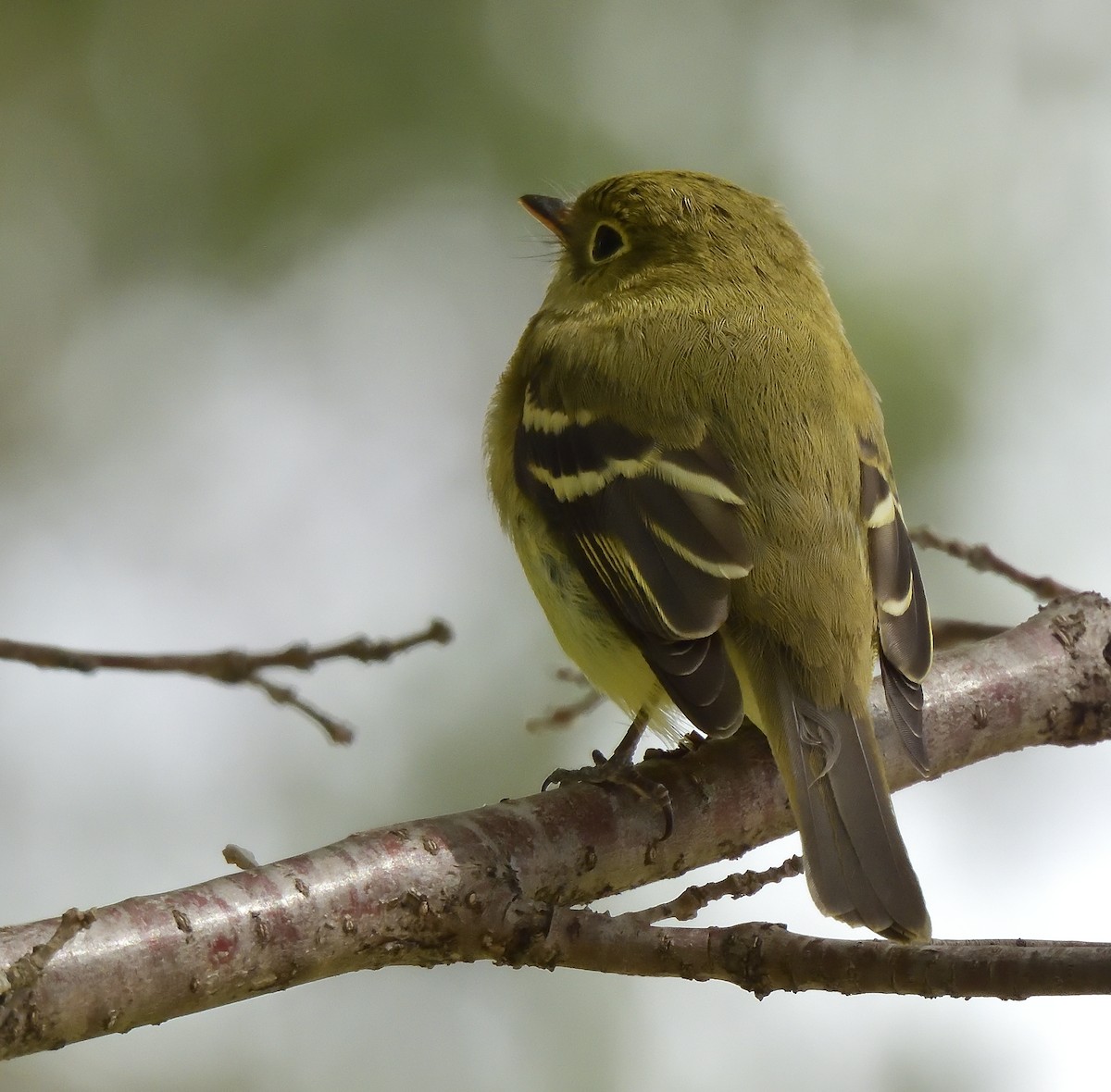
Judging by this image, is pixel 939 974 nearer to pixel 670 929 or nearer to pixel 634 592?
pixel 670 929

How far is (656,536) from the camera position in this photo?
12.3 ft

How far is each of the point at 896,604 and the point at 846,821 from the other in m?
0.73

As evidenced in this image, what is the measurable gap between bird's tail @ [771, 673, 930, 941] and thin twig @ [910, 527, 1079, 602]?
40.7 inches

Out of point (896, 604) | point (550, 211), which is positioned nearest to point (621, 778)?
point (896, 604)

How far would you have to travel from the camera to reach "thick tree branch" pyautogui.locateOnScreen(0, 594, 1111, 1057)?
7.56ft

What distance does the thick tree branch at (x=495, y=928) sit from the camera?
2.30 meters

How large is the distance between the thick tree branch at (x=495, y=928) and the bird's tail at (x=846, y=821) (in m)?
0.25

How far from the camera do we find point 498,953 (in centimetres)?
287

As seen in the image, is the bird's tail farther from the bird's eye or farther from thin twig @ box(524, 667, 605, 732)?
the bird's eye

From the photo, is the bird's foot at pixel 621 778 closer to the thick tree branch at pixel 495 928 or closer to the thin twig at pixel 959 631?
the thick tree branch at pixel 495 928

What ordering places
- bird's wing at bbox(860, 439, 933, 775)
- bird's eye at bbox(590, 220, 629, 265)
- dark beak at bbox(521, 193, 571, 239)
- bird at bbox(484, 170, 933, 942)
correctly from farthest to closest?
dark beak at bbox(521, 193, 571, 239), bird's eye at bbox(590, 220, 629, 265), bird's wing at bbox(860, 439, 933, 775), bird at bbox(484, 170, 933, 942)

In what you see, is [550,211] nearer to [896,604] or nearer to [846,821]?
[896,604]

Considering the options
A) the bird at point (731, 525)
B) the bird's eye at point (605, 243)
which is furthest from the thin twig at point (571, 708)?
the bird's eye at point (605, 243)

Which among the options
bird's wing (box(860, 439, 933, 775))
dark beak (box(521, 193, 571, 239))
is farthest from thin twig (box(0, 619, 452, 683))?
dark beak (box(521, 193, 571, 239))
